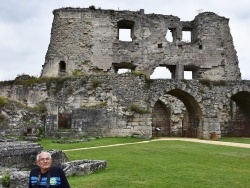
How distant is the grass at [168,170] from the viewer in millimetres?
8648

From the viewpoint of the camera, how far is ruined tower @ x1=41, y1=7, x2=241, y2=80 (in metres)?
34.9

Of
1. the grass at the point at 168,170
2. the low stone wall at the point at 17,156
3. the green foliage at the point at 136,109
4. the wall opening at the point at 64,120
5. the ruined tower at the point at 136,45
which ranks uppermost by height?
the ruined tower at the point at 136,45

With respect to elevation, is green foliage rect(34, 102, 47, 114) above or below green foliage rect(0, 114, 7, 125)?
above

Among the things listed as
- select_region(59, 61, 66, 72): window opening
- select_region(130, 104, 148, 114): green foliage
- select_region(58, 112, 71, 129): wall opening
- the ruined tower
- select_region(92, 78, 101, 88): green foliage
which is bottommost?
select_region(58, 112, 71, 129): wall opening

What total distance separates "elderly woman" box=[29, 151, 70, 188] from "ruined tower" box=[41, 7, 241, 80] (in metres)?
29.2

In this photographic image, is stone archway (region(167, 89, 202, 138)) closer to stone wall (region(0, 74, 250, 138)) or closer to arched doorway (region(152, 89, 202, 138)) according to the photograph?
stone wall (region(0, 74, 250, 138))

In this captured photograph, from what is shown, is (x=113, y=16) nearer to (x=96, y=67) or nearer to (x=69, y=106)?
(x=96, y=67)

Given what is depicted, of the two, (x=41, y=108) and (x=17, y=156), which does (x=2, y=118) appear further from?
(x=17, y=156)

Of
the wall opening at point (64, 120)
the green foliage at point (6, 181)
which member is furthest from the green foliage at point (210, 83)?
the green foliage at point (6, 181)

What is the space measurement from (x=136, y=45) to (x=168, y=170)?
86.1ft

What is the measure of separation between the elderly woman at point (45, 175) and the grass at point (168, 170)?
2832 mm

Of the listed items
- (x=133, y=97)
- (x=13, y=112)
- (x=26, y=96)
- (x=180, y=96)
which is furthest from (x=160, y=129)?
(x=13, y=112)

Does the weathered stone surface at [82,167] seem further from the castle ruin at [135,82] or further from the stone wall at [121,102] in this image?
the stone wall at [121,102]

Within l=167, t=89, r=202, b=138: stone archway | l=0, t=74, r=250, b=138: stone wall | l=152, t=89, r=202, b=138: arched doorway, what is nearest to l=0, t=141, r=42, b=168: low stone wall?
l=0, t=74, r=250, b=138: stone wall
